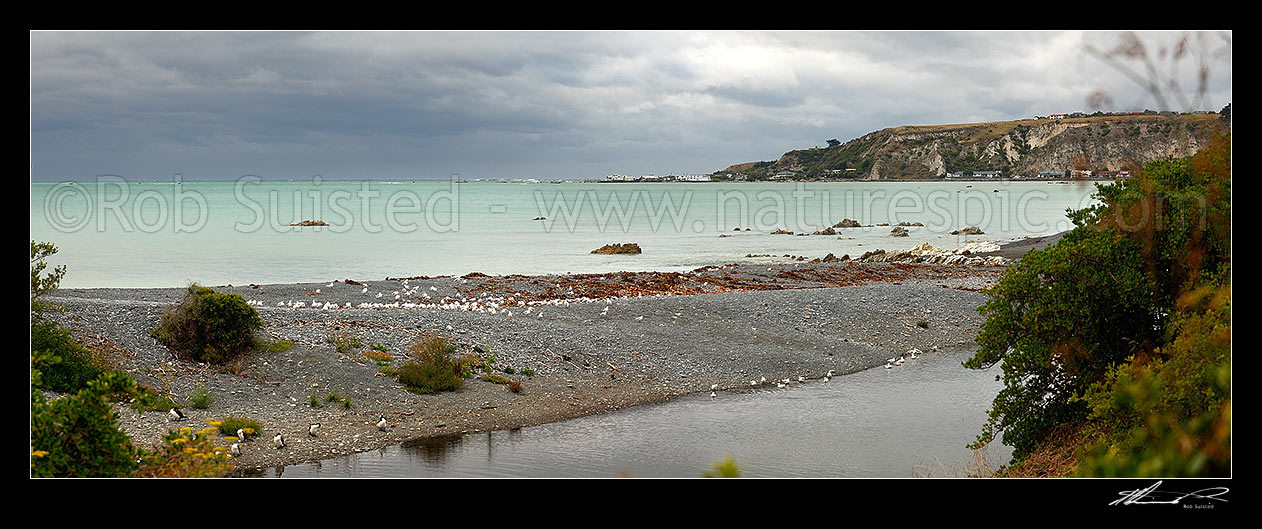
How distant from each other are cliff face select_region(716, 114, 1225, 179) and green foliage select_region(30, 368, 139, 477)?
605 centimetres

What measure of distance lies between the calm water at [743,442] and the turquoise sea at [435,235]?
441 centimetres

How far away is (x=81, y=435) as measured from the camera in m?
5.37

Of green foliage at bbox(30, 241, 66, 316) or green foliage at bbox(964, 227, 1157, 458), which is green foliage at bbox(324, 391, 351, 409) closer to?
green foliage at bbox(30, 241, 66, 316)

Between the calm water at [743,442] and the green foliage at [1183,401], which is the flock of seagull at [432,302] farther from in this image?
the green foliage at [1183,401]

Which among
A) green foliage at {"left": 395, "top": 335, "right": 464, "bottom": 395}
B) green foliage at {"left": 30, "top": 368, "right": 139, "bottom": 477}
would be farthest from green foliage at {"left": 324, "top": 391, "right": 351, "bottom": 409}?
green foliage at {"left": 30, "top": 368, "right": 139, "bottom": 477}

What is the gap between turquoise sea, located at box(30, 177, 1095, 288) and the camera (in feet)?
130

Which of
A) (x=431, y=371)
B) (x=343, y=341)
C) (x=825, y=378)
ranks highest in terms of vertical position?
(x=343, y=341)

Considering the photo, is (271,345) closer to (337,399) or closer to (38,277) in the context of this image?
(337,399)

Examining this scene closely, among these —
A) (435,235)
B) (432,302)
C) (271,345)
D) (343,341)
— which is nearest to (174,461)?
(271,345)
